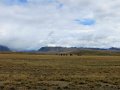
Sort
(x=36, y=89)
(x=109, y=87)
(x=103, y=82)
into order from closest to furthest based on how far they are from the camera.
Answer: (x=36, y=89)
(x=109, y=87)
(x=103, y=82)

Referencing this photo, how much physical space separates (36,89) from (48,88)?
1.00m

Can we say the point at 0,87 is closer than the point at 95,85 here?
Yes

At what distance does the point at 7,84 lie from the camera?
952 inches

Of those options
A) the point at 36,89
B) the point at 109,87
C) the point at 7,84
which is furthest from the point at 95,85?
the point at 7,84

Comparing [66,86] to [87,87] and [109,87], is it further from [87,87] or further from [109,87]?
[109,87]

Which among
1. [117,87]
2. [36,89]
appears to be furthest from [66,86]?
[117,87]

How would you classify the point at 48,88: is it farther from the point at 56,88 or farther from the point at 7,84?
the point at 7,84

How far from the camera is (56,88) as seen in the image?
2267cm

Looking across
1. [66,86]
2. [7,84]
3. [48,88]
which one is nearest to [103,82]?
[66,86]

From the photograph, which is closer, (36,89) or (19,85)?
(36,89)

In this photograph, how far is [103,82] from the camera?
26.7m

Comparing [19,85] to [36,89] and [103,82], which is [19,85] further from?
[103,82]

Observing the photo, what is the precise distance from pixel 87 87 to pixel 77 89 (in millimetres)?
1215

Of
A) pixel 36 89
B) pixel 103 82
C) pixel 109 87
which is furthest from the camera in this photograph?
pixel 103 82
